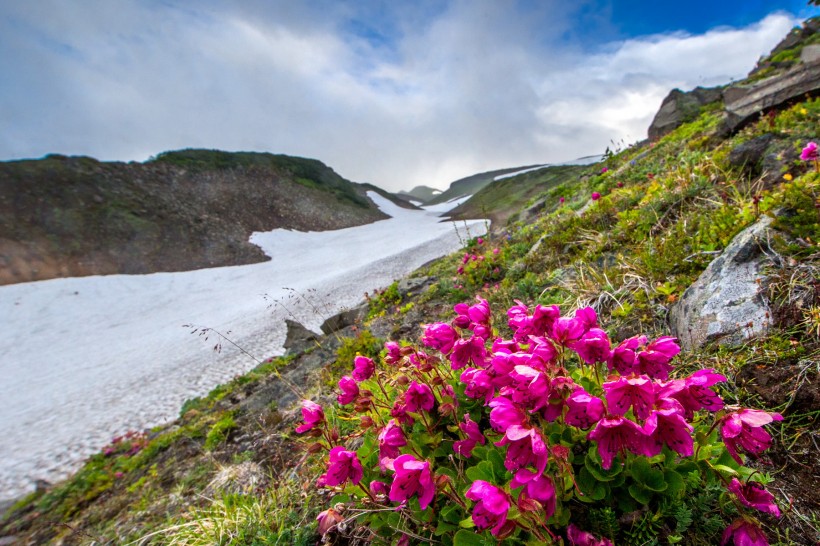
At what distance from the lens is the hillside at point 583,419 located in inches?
51.8

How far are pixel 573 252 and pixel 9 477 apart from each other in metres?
10.9

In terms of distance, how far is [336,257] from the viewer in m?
22.2

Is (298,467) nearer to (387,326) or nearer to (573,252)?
(387,326)

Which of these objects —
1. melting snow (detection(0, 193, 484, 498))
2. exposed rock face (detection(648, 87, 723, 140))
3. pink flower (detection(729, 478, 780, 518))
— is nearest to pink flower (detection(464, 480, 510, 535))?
pink flower (detection(729, 478, 780, 518))

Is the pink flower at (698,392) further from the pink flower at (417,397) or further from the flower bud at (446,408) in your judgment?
the pink flower at (417,397)

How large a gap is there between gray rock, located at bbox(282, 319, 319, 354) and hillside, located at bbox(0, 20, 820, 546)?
9.76 ft

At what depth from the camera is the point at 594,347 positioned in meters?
1.48

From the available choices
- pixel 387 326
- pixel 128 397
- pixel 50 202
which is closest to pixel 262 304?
pixel 128 397

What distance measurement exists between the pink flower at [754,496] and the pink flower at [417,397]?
4.07 feet

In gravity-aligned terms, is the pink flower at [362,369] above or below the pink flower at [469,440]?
above

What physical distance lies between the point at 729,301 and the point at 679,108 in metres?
16.1

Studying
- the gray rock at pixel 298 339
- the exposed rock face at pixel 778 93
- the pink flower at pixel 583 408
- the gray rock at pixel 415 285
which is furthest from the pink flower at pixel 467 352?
the exposed rock face at pixel 778 93

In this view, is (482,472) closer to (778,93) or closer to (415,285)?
(415,285)

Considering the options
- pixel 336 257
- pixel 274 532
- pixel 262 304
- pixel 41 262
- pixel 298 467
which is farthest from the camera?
pixel 336 257
